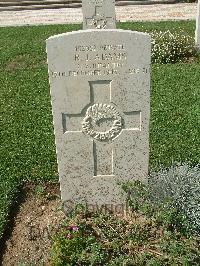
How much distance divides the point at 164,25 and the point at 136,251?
1044 cm

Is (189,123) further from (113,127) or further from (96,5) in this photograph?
(96,5)

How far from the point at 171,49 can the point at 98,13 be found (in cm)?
191

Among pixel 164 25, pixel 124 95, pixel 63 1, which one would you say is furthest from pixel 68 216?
pixel 63 1

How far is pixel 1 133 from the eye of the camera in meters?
7.18

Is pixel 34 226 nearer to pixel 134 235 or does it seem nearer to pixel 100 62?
pixel 134 235

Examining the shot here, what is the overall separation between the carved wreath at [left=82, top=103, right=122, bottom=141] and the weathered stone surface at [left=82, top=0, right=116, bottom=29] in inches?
239

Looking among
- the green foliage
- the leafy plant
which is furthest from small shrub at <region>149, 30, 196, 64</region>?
the green foliage

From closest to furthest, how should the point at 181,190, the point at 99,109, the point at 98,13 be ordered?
the point at 99,109
the point at 181,190
the point at 98,13

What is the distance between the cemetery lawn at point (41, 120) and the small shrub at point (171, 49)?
0.35 metres

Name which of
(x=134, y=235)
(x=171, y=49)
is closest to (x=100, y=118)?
(x=134, y=235)

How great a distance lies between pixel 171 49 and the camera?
10.6 m

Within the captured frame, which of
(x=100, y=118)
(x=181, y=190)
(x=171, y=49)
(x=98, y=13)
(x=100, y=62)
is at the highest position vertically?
(x=98, y=13)

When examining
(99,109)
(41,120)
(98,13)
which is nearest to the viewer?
(99,109)

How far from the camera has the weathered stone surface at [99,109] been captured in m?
4.22
